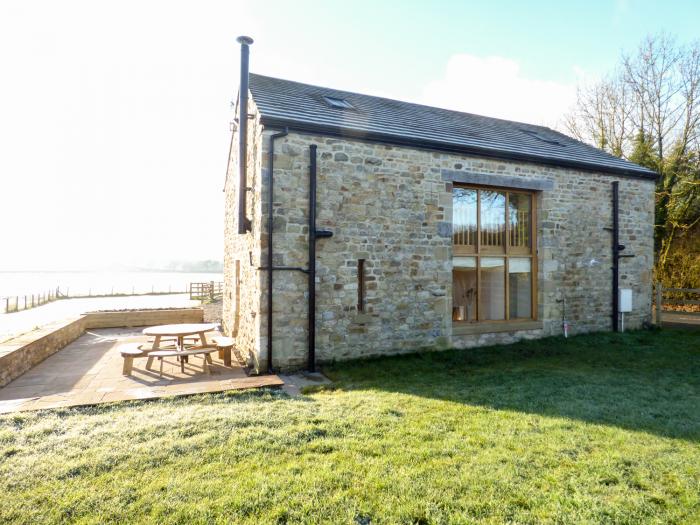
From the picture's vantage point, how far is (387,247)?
7.31m

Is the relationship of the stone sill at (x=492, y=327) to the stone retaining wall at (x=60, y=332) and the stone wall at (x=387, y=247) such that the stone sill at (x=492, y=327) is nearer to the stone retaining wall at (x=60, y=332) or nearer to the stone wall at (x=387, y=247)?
the stone wall at (x=387, y=247)

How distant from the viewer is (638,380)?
19.2ft

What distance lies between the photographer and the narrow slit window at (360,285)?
711cm

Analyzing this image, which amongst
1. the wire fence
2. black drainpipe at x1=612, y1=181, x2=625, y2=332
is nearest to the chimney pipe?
black drainpipe at x1=612, y1=181, x2=625, y2=332

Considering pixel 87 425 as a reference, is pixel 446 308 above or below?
above

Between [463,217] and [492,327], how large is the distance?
7.89 ft

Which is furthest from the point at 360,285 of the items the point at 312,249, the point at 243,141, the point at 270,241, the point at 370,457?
the point at 370,457

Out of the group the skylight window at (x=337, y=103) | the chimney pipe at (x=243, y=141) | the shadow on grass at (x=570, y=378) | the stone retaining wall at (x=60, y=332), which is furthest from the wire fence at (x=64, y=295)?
the shadow on grass at (x=570, y=378)

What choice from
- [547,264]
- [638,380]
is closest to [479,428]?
[638,380]

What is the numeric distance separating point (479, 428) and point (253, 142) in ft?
20.3

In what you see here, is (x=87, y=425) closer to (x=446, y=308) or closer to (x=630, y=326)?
(x=446, y=308)

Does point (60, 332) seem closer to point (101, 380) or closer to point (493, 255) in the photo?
point (101, 380)

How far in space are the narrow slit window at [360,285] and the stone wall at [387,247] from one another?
0.25ft

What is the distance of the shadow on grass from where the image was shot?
4.44 m
